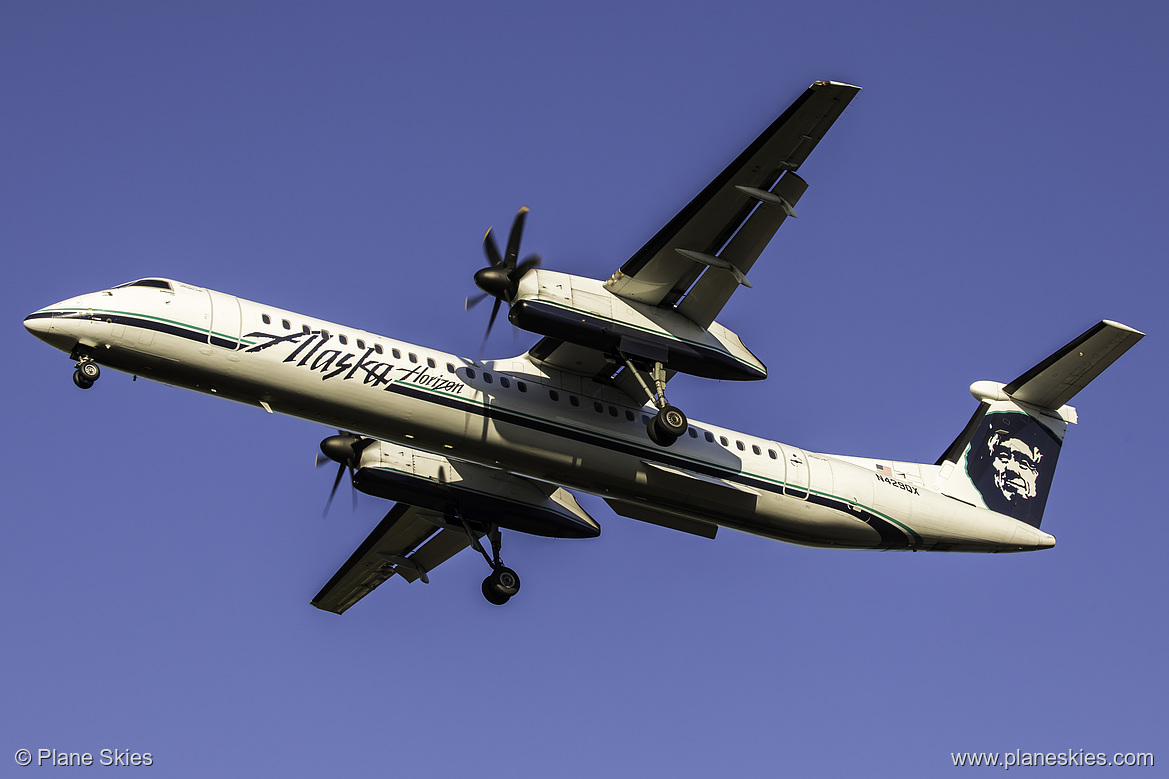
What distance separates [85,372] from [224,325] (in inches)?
79.7

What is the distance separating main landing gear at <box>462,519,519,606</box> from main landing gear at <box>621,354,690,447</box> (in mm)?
4183

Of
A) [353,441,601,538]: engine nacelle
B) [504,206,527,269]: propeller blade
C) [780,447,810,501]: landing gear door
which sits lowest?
[353,441,601,538]: engine nacelle

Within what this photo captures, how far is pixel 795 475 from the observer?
20406 millimetres

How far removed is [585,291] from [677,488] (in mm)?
3660

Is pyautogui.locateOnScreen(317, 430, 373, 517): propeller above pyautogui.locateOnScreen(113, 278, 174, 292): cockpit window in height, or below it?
below

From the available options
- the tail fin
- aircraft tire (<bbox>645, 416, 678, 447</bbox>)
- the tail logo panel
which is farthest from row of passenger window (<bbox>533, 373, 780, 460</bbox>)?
the tail logo panel

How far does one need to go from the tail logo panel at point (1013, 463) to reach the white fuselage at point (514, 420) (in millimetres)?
625

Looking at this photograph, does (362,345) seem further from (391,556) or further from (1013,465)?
(1013,465)

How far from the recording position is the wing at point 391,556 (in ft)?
76.7

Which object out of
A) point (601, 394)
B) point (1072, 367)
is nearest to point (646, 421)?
point (601, 394)

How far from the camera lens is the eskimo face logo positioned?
2245cm

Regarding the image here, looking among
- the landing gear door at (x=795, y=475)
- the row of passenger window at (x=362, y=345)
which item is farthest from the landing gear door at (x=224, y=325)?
the landing gear door at (x=795, y=475)

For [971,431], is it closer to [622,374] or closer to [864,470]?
[864,470]

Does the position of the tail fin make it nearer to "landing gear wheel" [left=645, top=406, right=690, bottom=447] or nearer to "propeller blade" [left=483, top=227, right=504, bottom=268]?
"landing gear wheel" [left=645, top=406, right=690, bottom=447]
